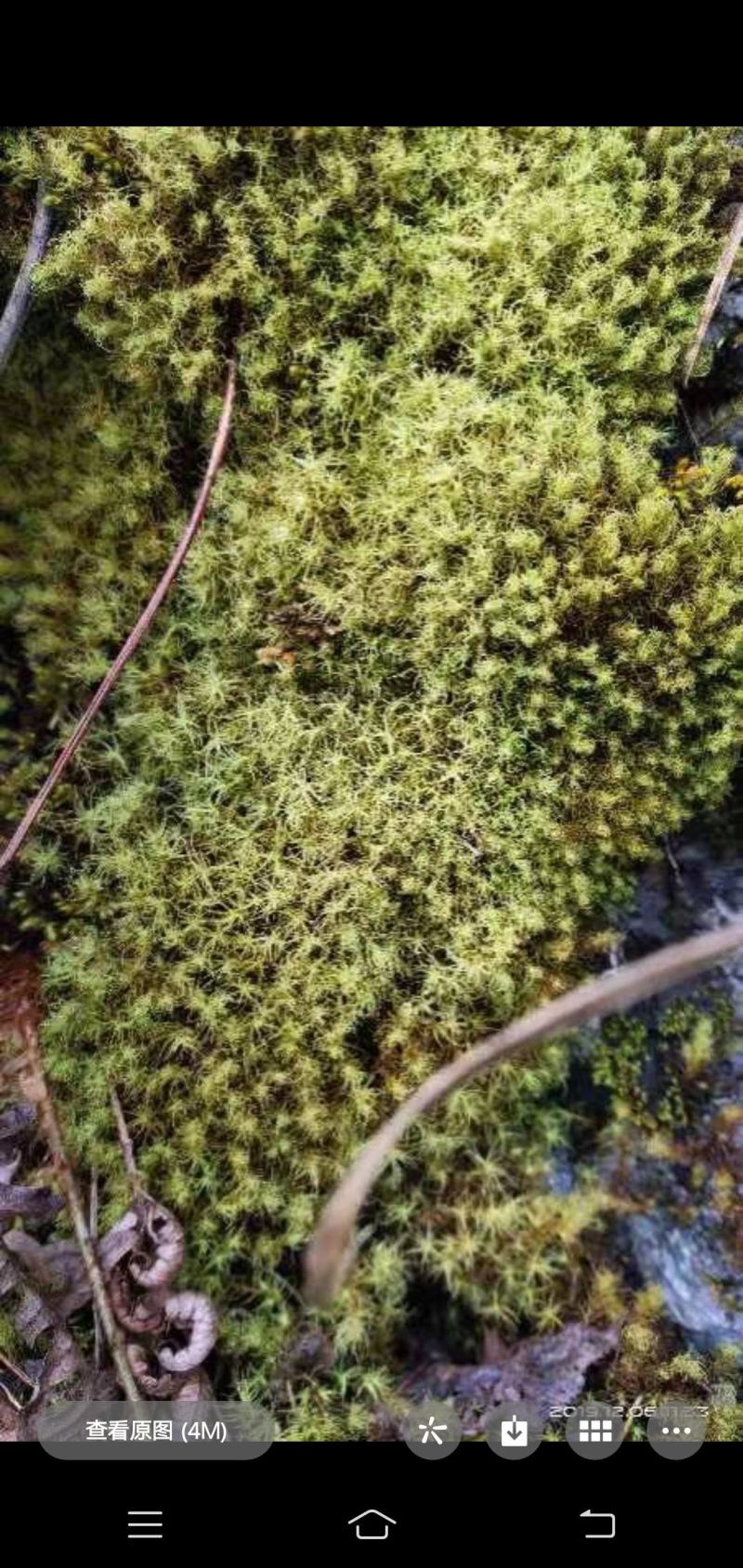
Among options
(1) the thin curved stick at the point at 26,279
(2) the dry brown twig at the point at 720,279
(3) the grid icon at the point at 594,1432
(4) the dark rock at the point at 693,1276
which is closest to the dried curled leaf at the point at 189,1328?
(3) the grid icon at the point at 594,1432

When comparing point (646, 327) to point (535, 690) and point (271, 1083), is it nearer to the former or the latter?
point (535, 690)

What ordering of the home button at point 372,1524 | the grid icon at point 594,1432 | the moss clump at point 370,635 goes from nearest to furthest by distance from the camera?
the home button at point 372,1524 → the grid icon at point 594,1432 → the moss clump at point 370,635

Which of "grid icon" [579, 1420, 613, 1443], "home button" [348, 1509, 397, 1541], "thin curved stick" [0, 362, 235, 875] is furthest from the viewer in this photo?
"thin curved stick" [0, 362, 235, 875]

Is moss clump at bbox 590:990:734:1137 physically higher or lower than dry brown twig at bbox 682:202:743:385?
lower

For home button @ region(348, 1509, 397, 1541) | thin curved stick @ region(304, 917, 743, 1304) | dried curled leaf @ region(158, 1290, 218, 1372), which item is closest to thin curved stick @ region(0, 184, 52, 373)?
thin curved stick @ region(304, 917, 743, 1304)

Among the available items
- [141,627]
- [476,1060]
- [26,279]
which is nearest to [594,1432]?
[476,1060]

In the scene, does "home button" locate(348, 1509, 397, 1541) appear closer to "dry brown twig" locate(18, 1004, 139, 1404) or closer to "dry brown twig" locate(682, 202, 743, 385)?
"dry brown twig" locate(18, 1004, 139, 1404)

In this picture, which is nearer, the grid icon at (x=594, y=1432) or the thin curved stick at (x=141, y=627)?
the grid icon at (x=594, y=1432)

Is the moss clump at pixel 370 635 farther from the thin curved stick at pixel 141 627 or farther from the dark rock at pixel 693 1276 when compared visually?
the dark rock at pixel 693 1276
